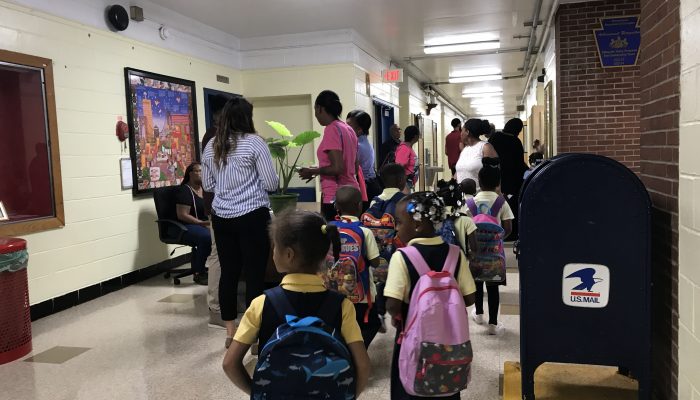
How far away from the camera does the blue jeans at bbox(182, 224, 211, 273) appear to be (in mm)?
5039

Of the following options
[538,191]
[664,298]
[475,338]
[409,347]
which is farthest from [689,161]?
[475,338]

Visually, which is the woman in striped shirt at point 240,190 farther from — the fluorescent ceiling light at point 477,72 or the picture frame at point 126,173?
the fluorescent ceiling light at point 477,72

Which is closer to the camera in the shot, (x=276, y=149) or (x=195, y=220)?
(x=276, y=149)

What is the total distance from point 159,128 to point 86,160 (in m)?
1.12

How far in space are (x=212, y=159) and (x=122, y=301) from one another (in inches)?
87.7

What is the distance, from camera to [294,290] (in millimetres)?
1468

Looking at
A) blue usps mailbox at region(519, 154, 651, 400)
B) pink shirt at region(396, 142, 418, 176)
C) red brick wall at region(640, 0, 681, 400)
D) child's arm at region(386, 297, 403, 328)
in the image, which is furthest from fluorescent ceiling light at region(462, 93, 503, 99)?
child's arm at region(386, 297, 403, 328)

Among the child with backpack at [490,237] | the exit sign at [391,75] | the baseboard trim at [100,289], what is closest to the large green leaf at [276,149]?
the child with backpack at [490,237]

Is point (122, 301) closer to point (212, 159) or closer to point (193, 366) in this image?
point (193, 366)

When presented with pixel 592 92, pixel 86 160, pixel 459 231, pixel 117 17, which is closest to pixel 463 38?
pixel 592 92

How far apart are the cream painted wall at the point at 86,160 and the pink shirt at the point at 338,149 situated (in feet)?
7.44

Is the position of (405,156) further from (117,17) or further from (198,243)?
(117,17)

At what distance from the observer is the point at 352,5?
6.30m

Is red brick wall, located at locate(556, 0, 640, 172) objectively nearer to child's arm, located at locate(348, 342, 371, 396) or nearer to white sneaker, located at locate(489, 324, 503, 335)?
white sneaker, located at locate(489, 324, 503, 335)
